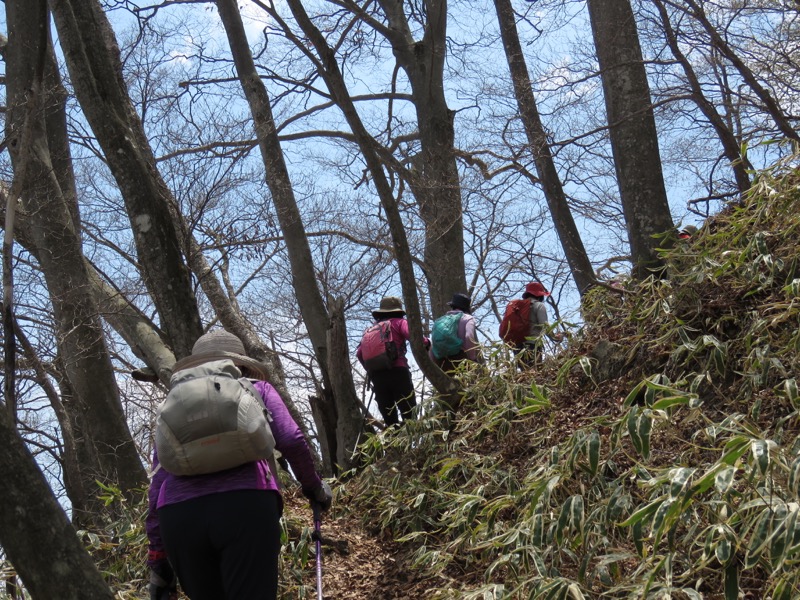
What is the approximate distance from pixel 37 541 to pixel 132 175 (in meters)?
3.58

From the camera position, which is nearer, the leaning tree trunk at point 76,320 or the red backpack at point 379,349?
the red backpack at point 379,349

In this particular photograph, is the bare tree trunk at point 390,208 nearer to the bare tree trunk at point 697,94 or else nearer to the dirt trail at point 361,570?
the dirt trail at point 361,570

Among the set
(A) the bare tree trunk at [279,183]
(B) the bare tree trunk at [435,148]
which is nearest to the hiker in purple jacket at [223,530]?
(A) the bare tree trunk at [279,183]

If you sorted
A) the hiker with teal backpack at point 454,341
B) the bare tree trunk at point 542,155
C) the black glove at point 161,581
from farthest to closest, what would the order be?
1. the bare tree trunk at point 542,155
2. the hiker with teal backpack at point 454,341
3. the black glove at point 161,581

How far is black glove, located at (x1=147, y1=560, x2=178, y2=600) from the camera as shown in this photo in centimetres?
397

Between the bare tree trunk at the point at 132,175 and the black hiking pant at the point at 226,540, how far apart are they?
2.34 meters

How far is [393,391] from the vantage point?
771cm

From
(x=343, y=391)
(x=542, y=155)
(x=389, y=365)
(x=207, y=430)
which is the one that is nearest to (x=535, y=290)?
(x=542, y=155)

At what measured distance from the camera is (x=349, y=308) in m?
14.9

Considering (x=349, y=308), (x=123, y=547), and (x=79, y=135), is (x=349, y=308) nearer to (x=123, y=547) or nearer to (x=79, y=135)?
(x=79, y=135)

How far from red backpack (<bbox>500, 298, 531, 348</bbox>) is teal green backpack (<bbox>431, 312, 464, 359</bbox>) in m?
0.50

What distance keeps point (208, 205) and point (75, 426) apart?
2851 millimetres

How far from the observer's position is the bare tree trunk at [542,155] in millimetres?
8383

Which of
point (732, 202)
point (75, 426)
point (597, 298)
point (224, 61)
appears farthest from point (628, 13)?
point (75, 426)
